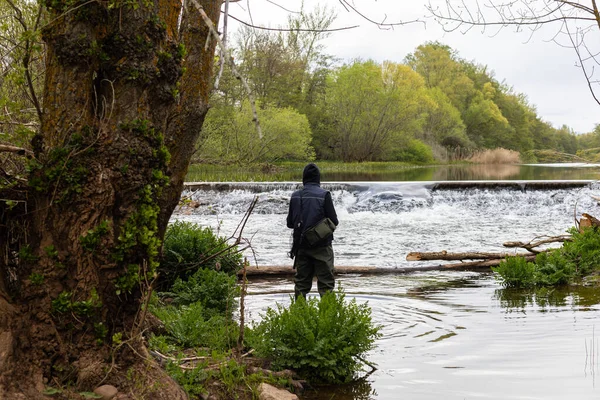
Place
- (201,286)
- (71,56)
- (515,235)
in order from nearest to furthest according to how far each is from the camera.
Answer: (71,56), (201,286), (515,235)

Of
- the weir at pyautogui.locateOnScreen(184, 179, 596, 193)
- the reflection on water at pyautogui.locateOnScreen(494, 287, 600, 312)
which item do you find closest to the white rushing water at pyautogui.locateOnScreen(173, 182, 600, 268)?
the weir at pyautogui.locateOnScreen(184, 179, 596, 193)

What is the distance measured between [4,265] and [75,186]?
83 cm

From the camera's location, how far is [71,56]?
4039 mm

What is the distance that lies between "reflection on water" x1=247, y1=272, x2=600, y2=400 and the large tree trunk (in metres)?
2.00

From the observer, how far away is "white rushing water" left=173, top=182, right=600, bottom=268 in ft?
60.2

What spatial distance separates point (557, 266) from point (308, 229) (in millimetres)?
4967

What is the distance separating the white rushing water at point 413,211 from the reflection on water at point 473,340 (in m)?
6.96

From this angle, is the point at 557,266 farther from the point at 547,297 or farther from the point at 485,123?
the point at 485,123

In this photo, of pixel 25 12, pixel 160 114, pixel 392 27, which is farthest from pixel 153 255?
pixel 25 12


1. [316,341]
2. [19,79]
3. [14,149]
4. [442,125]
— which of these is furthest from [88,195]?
[442,125]

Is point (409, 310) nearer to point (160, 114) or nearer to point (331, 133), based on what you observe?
point (160, 114)

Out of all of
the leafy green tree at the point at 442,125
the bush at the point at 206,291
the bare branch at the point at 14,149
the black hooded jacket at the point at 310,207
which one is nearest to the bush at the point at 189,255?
the bush at the point at 206,291

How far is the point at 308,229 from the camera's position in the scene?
7.54 metres

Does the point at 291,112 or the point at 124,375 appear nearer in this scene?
the point at 124,375
